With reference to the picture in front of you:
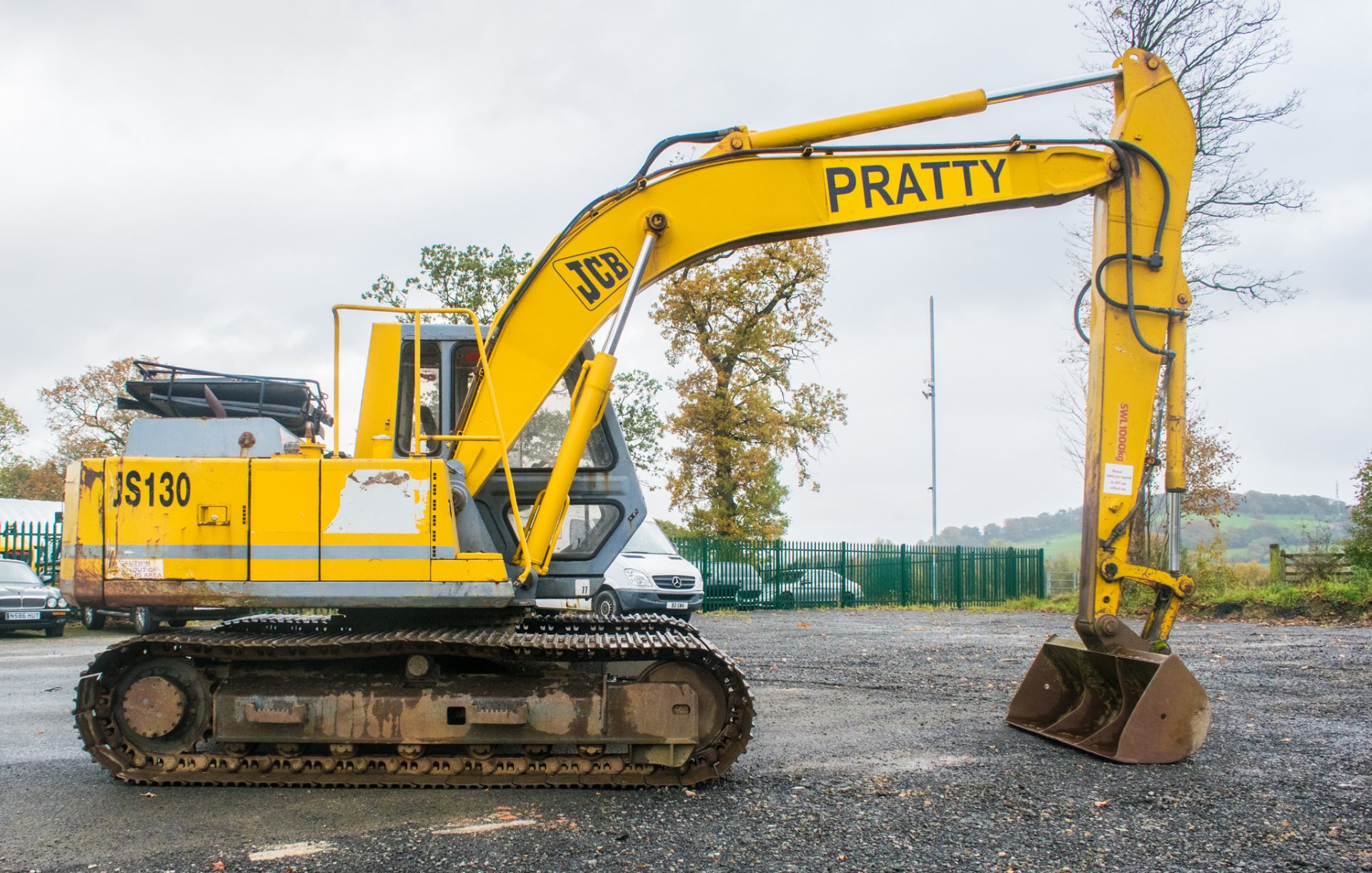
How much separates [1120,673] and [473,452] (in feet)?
13.5

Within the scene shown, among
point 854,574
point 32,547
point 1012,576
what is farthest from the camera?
point 1012,576

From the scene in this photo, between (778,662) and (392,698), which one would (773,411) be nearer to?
(778,662)

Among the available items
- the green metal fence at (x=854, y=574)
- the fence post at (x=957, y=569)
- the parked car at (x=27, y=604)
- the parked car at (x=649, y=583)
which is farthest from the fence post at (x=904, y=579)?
the parked car at (x=27, y=604)

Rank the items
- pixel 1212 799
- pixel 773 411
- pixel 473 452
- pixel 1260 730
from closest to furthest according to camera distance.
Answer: pixel 1212 799 → pixel 473 452 → pixel 1260 730 → pixel 773 411

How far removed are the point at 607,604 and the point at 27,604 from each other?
9.05 meters

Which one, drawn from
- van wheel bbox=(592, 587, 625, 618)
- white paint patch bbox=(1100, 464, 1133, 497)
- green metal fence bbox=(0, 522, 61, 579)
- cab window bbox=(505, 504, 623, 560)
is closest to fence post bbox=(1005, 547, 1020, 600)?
van wheel bbox=(592, 587, 625, 618)

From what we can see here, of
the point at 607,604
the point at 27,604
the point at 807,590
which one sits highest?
the point at 607,604

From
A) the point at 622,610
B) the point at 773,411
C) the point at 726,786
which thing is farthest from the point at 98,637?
the point at 773,411

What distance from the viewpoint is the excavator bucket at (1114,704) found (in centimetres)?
574

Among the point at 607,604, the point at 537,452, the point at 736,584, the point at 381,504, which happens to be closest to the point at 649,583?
the point at 607,604

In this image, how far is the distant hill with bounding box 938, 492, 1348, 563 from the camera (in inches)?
891

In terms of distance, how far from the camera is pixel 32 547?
1947 cm

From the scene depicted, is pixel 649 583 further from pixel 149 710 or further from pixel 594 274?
pixel 149 710

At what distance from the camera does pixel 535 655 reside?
567cm
